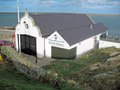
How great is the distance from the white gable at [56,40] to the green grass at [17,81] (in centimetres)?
1199

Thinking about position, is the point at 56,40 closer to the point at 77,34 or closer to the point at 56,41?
the point at 56,41

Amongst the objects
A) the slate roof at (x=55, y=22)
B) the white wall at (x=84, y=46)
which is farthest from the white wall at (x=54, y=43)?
the white wall at (x=84, y=46)

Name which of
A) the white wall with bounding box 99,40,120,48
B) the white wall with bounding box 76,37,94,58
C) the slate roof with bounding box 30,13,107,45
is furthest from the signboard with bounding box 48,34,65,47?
the white wall with bounding box 99,40,120,48

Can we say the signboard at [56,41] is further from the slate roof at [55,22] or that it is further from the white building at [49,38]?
the slate roof at [55,22]

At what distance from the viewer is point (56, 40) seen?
31.6 metres

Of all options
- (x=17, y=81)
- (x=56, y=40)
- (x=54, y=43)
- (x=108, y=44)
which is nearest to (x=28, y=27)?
(x=54, y=43)

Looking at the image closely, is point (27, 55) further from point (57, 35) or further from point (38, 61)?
point (57, 35)

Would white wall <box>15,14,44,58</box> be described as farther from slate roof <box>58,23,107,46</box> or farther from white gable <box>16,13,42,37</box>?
slate roof <box>58,23,107,46</box>

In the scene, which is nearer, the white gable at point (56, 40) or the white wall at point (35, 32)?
the white gable at point (56, 40)

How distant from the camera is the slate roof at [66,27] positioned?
32.9m

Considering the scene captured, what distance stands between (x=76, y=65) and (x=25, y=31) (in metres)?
12.4

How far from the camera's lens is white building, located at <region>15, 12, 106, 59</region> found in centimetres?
3153

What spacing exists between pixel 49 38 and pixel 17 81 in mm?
16744

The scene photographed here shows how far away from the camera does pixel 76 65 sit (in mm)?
26547
